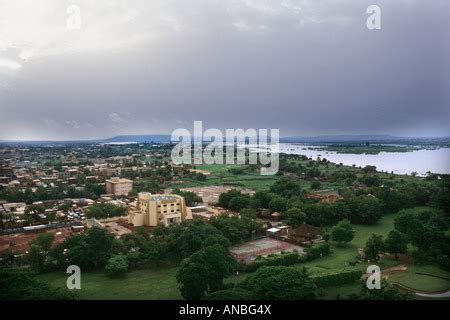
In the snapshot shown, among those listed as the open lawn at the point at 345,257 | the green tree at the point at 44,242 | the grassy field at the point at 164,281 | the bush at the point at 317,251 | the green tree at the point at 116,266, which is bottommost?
the open lawn at the point at 345,257

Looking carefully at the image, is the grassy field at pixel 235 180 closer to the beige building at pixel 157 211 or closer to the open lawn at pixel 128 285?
the beige building at pixel 157 211

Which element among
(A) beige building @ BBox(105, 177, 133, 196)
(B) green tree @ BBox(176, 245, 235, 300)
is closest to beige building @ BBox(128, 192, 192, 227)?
(B) green tree @ BBox(176, 245, 235, 300)

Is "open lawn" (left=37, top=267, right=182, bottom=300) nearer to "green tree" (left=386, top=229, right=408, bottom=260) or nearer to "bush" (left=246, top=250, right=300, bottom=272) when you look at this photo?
"bush" (left=246, top=250, right=300, bottom=272)

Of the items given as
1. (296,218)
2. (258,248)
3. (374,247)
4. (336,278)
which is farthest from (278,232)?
(336,278)

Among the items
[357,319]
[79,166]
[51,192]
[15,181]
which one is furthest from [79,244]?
[79,166]

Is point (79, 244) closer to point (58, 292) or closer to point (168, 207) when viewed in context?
point (58, 292)

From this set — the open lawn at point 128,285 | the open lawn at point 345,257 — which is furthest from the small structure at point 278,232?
the open lawn at point 128,285
